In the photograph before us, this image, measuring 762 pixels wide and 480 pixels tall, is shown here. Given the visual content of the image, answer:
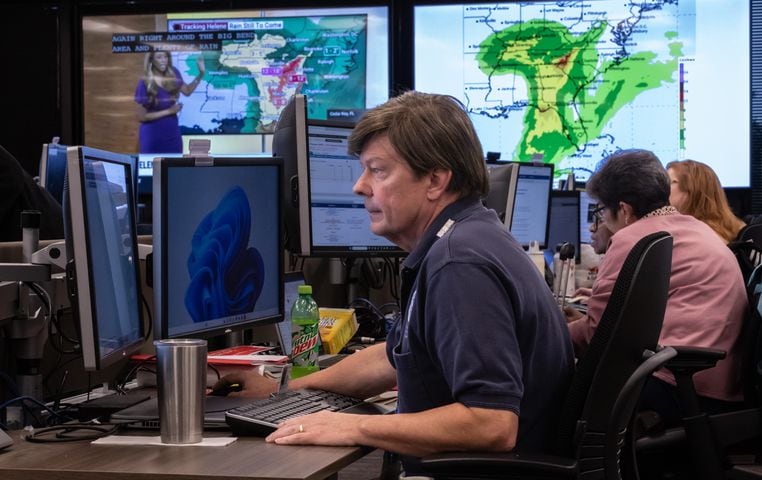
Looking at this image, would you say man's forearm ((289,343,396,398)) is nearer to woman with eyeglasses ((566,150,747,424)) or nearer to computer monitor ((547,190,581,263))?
woman with eyeglasses ((566,150,747,424))

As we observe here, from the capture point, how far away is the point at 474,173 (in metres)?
1.69

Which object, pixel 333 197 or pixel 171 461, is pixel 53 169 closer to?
pixel 333 197

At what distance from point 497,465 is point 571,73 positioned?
5.36 metres

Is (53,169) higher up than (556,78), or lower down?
lower down

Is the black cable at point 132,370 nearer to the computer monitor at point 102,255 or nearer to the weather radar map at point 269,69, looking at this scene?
the computer monitor at point 102,255

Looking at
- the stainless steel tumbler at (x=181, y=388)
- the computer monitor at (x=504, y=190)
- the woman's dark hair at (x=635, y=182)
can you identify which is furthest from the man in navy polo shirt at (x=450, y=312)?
the computer monitor at (x=504, y=190)

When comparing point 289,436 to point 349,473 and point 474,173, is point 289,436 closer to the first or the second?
point 474,173

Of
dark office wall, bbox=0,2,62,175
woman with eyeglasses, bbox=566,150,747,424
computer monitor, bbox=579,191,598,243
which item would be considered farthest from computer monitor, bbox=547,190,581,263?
dark office wall, bbox=0,2,62,175

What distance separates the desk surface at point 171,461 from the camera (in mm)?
1368

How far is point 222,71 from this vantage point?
684 centimetres

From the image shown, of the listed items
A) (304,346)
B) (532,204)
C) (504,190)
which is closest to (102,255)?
(304,346)

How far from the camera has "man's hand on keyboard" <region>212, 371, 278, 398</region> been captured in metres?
1.96

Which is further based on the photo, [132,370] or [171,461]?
[132,370]

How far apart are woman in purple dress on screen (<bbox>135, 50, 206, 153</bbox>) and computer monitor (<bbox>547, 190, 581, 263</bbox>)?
9.42ft
